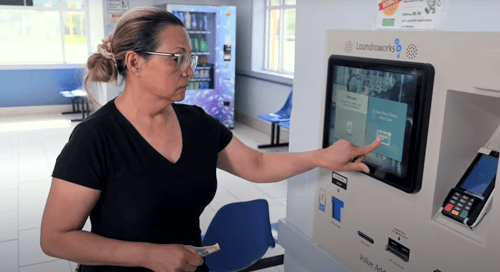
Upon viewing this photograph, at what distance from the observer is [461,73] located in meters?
1.24

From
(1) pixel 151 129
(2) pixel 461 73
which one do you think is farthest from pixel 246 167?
(2) pixel 461 73

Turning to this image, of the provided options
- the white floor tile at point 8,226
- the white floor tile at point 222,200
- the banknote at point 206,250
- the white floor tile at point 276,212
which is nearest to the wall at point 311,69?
the banknote at point 206,250

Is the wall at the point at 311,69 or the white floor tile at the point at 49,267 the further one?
the white floor tile at the point at 49,267

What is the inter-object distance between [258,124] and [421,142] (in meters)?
6.26

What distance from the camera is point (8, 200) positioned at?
14.5ft

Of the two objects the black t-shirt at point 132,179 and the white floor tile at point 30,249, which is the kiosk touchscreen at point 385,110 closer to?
the black t-shirt at point 132,179

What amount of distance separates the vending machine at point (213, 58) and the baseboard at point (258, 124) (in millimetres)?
340

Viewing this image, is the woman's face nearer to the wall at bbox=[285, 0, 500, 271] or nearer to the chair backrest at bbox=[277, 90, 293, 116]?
the wall at bbox=[285, 0, 500, 271]

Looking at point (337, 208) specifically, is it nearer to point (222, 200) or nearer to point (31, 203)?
point (222, 200)

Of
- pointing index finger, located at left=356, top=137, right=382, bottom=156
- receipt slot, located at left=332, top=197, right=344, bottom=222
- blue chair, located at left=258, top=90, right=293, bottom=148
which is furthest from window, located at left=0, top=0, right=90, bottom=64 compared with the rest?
pointing index finger, located at left=356, top=137, right=382, bottom=156

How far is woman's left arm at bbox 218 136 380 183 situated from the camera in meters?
1.65

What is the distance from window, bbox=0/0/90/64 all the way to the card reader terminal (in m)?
8.31

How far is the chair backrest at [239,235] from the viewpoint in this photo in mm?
2248

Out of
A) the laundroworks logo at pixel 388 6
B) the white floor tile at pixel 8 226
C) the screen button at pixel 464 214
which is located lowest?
the white floor tile at pixel 8 226
